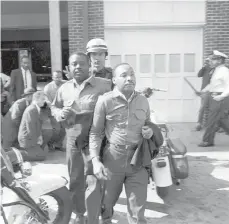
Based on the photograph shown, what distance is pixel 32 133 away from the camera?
604 centimetres

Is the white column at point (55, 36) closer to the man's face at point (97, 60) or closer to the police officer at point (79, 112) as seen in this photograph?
the man's face at point (97, 60)

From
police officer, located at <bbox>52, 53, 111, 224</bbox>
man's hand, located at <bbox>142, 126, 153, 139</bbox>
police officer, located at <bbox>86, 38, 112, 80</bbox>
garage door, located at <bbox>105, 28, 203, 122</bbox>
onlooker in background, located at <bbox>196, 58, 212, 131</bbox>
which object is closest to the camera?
man's hand, located at <bbox>142, 126, 153, 139</bbox>

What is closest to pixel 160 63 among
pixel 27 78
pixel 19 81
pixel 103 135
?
pixel 27 78

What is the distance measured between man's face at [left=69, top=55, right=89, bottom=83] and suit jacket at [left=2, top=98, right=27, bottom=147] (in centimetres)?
312

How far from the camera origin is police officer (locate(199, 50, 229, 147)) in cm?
668

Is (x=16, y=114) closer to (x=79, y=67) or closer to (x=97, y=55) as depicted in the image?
(x=97, y=55)

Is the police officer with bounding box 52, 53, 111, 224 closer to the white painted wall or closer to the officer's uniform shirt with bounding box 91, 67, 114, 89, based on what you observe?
the officer's uniform shirt with bounding box 91, 67, 114, 89

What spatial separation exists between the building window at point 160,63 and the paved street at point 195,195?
272cm

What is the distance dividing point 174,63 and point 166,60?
0.66 feet

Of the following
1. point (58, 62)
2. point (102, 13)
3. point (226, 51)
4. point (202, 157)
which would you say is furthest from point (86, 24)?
point (202, 157)

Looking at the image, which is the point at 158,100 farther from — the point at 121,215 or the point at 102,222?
the point at 102,222

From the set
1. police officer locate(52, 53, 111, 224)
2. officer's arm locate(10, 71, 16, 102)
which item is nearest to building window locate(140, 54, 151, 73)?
officer's arm locate(10, 71, 16, 102)

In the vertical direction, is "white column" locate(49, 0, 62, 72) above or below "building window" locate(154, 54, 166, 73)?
above

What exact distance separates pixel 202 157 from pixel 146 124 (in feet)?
11.0
